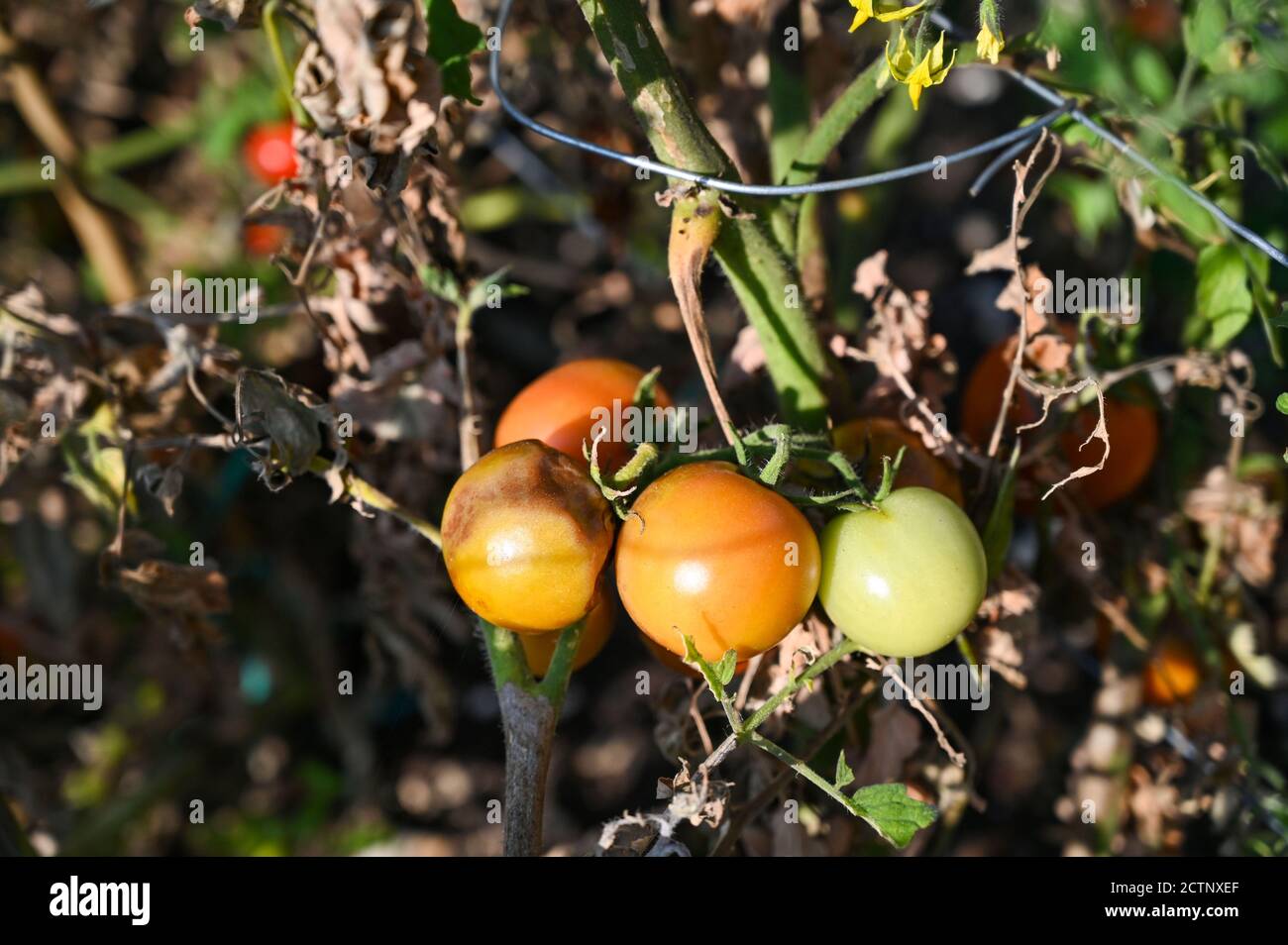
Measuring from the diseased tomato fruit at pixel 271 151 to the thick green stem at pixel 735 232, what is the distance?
0.96 m

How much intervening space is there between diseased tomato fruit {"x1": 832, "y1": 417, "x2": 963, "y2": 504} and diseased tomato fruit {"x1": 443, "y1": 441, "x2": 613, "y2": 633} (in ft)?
0.90

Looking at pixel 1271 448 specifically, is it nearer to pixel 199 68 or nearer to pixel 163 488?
pixel 163 488

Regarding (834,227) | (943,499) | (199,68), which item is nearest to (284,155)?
(199,68)

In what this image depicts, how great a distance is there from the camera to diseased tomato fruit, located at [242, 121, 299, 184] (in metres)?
1.82

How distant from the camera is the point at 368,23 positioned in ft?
2.85

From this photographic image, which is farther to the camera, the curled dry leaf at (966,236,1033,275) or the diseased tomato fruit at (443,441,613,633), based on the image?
the curled dry leaf at (966,236,1033,275)

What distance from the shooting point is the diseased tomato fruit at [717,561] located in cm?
86

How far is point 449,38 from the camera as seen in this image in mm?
908

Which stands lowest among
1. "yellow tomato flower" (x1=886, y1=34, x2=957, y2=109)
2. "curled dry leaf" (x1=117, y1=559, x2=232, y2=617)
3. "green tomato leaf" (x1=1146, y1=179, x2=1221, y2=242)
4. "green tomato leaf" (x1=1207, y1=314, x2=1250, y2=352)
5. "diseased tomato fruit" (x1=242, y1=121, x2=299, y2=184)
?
"curled dry leaf" (x1=117, y1=559, x2=232, y2=617)

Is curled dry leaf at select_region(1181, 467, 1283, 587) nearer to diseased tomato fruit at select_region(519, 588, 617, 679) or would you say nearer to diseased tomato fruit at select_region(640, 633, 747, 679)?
diseased tomato fruit at select_region(640, 633, 747, 679)

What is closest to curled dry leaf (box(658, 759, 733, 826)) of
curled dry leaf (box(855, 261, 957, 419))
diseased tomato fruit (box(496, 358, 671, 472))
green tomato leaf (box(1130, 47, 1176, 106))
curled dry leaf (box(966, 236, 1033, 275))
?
diseased tomato fruit (box(496, 358, 671, 472))

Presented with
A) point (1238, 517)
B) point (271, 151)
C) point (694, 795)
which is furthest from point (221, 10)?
point (1238, 517)

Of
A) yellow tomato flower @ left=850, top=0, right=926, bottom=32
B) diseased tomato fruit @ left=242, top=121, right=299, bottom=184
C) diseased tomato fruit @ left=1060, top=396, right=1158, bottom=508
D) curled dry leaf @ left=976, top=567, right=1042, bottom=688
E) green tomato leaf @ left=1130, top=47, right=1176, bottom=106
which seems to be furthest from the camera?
diseased tomato fruit @ left=242, top=121, right=299, bottom=184

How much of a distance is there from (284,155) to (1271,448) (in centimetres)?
164
